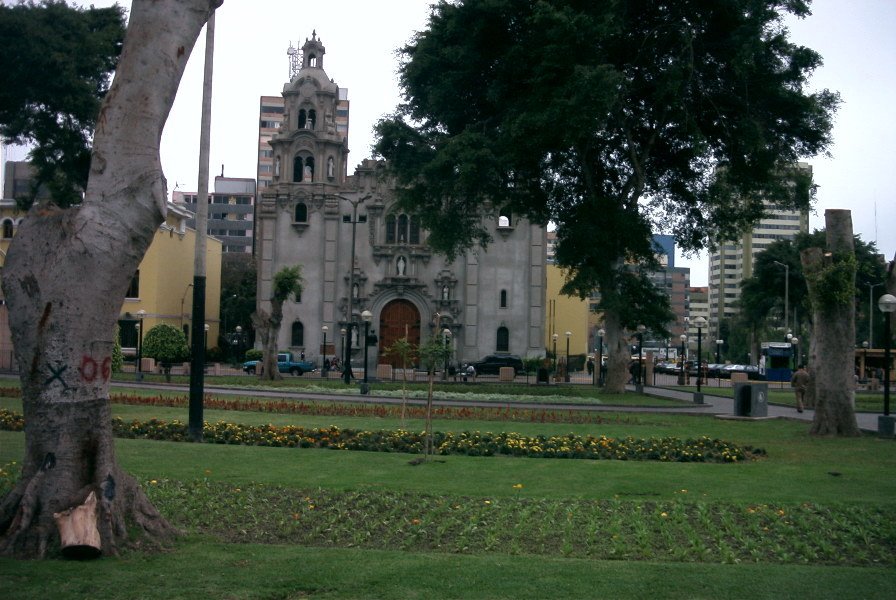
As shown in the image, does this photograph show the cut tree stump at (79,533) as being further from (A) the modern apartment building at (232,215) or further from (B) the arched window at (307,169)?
(A) the modern apartment building at (232,215)

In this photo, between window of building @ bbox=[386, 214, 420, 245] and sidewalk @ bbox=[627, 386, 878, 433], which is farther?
window of building @ bbox=[386, 214, 420, 245]

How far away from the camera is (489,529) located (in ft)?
30.3

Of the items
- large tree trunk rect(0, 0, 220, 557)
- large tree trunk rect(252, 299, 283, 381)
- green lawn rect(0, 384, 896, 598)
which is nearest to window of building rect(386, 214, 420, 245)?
large tree trunk rect(252, 299, 283, 381)

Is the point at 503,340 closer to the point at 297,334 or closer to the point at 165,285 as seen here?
the point at 297,334

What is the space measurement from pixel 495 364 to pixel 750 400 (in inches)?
1410

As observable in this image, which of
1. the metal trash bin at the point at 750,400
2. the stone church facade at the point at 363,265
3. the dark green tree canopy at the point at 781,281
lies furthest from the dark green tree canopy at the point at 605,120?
the dark green tree canopy at the point at 781,281

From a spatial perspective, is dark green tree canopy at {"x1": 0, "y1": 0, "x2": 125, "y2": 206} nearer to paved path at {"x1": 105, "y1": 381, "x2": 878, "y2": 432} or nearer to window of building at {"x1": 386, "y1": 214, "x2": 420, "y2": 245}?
paved path at {"x1": 105, "y1": 381, "x2": 878, "y2": 432}

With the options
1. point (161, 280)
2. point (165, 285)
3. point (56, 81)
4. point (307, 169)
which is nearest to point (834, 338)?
point (56, 81)

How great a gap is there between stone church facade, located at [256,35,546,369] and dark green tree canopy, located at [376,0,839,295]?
26449 mm

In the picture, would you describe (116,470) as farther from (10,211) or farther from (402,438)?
(10,211)

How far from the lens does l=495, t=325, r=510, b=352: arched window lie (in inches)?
2579

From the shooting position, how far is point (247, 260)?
302 ft

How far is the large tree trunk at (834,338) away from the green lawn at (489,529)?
15.2 feet

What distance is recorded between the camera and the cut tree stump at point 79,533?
7531mm
